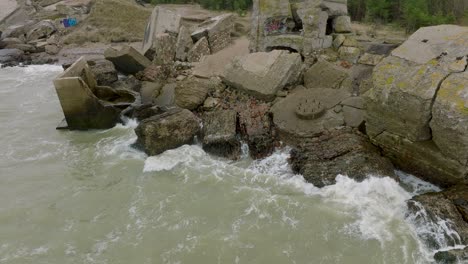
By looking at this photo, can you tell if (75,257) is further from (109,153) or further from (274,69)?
(274,69)

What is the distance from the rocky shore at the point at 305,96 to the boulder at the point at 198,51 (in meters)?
0.03

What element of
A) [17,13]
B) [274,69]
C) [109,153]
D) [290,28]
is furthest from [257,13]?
[17,13]

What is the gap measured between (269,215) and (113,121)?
498 centimetres

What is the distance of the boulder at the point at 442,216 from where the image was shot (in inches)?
217

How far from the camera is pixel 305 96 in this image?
8.58 meters

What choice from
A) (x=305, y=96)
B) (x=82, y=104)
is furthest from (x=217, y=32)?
(x=305, y=96)

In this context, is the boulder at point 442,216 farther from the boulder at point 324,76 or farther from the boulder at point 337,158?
the boulder at point 324,76

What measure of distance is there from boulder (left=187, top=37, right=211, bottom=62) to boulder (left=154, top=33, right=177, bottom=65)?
0.50 metres

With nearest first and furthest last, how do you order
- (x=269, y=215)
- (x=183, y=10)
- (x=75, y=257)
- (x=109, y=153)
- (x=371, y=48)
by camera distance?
(x=75, y=257), (x=269, y=215), (x=109, y=153), (x=371, y=48), (x=183, y=10)

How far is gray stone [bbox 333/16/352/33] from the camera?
11391mm

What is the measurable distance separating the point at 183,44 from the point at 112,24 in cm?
736

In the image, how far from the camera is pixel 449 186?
6.41 meters

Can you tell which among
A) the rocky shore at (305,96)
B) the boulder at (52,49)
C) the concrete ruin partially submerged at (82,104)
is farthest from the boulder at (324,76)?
the boulder at (52,49)

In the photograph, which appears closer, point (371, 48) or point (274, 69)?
point (274, 69)
